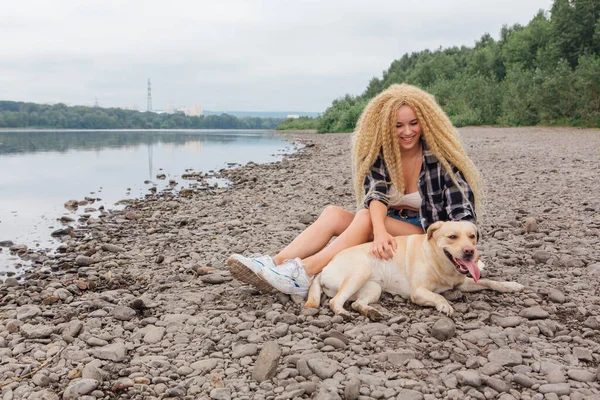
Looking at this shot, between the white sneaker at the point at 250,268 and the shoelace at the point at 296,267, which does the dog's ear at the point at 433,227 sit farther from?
the white sneaker at the point at 250,268

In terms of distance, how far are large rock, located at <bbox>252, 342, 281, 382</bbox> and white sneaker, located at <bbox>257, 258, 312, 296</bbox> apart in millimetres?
1020

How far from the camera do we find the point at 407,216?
4586 mm

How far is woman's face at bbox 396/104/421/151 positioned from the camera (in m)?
4.17

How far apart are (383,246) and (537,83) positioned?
31.2 m

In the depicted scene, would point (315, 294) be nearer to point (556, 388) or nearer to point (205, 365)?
point (205, 365)

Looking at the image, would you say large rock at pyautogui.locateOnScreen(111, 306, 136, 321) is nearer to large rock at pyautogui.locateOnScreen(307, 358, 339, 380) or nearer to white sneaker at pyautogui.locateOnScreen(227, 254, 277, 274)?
white sneaker at pyautogui.locateOnScreen(227, 254, 277, 274)

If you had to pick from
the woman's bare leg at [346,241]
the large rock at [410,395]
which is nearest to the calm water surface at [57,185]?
the woman's bare leg at [346,241]

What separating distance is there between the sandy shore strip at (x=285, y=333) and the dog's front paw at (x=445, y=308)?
60mm

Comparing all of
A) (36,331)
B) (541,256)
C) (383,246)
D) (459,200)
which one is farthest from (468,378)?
(36,331)

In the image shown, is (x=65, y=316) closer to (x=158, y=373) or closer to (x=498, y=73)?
(x=158, y=373)

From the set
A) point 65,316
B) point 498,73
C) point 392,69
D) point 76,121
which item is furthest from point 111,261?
point 392,69

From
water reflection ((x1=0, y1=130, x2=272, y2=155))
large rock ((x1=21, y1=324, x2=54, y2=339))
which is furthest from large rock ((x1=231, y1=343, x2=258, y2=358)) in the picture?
water reflection ((x1=0, y1=130, x2=272, y2=155))

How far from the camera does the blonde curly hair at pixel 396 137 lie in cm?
416

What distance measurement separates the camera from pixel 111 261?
21.4 feet
